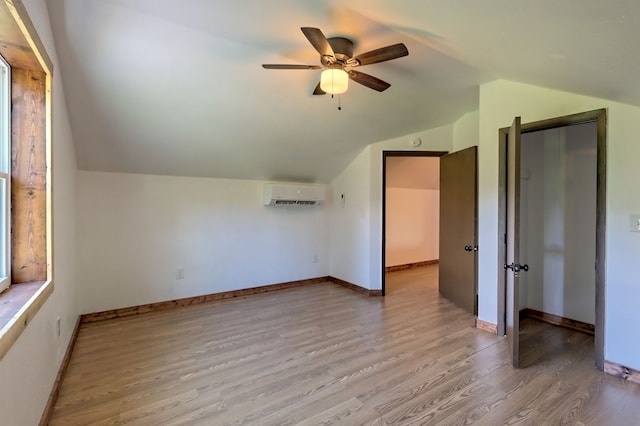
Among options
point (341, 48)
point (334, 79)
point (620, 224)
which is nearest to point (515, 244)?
point (620, 224)

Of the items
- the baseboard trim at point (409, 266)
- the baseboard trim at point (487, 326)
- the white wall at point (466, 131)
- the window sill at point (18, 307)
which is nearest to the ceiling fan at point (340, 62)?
the window sill at point (18, 307)

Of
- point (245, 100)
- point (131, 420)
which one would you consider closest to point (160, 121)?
point (245, 100)

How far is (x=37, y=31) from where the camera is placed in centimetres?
165

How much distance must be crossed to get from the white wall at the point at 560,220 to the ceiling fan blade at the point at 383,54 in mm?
2283

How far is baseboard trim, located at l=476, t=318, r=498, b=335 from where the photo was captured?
311 cm

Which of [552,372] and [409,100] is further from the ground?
[409,100]

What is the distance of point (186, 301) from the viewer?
13.1ft

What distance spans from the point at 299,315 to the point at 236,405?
1674 mm

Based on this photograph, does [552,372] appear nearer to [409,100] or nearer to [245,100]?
[409,100]

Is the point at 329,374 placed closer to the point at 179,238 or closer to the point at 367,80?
the point at 367,80

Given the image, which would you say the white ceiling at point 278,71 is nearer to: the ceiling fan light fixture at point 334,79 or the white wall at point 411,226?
the ceiling fan light fixture at point 334,79

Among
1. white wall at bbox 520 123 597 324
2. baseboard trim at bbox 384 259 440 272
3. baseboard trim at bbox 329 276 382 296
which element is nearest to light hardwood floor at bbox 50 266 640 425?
white wall at bbox 520 123 597 324

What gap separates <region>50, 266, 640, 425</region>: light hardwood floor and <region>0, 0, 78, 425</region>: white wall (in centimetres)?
30

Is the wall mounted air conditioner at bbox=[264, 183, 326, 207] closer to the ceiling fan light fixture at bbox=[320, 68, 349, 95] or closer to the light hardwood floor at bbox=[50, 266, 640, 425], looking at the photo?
the light hardwood floor at bbox=[50, 266, 640, 425]
